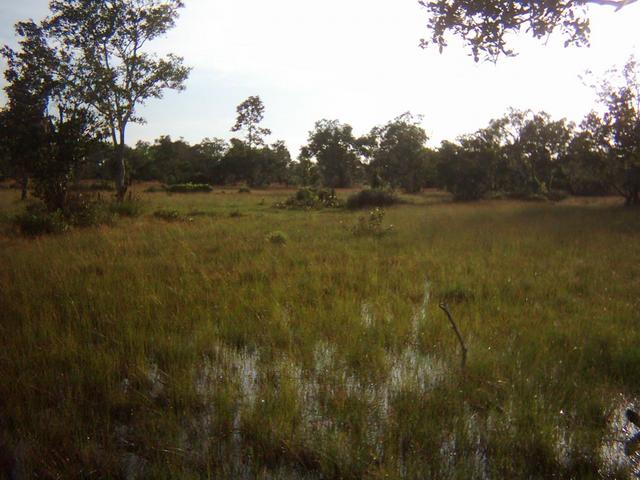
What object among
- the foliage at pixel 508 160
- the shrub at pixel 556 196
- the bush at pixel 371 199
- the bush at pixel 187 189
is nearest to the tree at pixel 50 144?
the bush at pixel 371 199

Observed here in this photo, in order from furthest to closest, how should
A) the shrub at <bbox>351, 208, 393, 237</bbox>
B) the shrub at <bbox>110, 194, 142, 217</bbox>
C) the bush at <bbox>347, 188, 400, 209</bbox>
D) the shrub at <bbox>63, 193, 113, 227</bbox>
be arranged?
the bush at <bbox>347, 188, 400, 209</bbox> < the shrub at <bbox>110, 194, 142, 217</bbox> < the shrub at <bbox>63, 193, 113, 227</bbox> < the shrub at <bbox>351, 208, 393, 237</bbox>

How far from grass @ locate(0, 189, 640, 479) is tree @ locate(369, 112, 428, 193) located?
47320 mm

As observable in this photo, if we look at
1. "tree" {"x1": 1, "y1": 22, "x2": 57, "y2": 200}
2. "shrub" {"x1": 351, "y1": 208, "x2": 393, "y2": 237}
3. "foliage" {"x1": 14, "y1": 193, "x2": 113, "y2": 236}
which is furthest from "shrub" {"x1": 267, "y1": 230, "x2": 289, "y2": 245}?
"tree" {"x1": 1, "y1": 22, "x2": 57, "y2": 200}

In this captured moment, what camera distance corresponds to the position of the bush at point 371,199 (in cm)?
2822

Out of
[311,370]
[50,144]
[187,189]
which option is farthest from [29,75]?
[311,370]

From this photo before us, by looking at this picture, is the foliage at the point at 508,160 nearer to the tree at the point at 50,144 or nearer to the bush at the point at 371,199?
the bush at the point at 371,199

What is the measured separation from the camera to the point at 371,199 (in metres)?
29.0

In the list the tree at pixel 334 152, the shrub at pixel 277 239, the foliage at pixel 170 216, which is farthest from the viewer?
the tree at pixel 334 152

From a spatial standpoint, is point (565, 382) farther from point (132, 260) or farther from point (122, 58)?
point (122, 58)

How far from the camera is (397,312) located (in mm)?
5953

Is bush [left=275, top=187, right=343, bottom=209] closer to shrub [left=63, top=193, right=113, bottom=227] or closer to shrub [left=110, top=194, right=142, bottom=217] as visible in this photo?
shrub [left=110, top=194, right=142, bottom=217]

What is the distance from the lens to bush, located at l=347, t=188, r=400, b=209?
28.2 metres

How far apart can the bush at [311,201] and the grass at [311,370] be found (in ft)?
62.4

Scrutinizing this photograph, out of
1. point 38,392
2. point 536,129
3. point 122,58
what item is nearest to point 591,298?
point 38,392
